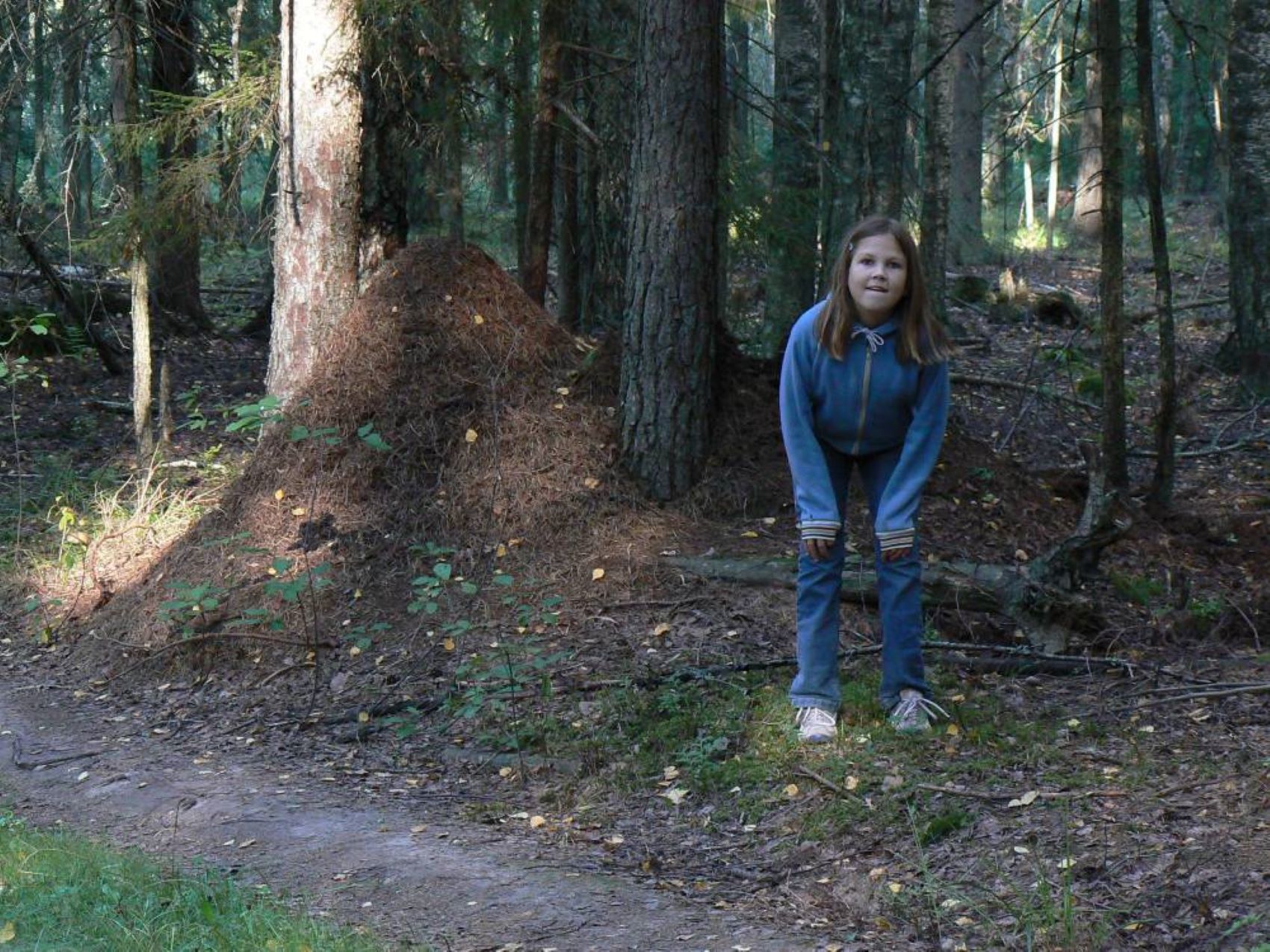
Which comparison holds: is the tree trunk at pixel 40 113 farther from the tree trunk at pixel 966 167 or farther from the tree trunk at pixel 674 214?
the tree trunk at pixel 966 167

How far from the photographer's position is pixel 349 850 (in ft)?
17.2

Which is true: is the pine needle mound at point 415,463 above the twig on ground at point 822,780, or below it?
above

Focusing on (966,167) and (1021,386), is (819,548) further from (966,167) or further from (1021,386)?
(966,167)

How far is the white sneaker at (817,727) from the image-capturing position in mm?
5691

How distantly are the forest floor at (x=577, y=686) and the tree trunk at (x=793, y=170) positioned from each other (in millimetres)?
1697

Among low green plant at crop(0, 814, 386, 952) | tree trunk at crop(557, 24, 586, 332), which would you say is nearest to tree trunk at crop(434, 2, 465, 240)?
tree trunk at crop(557, 24, 586, 332)

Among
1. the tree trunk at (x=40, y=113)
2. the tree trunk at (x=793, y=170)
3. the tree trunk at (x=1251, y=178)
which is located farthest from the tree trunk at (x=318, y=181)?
the tree trunk at (x=1251, y=178)

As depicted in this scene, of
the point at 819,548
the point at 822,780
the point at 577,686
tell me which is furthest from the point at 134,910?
the point at 819,548

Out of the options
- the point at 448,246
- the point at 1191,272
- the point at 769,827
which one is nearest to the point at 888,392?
the point at 769,827

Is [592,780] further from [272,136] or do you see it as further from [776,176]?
[776,176]

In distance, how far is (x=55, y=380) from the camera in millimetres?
15617

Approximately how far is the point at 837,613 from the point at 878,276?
1491mm

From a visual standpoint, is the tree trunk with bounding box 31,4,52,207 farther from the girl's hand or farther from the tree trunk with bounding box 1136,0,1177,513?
the tree trunk with bounding box 1136,0,1177,513

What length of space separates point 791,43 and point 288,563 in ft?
29.1
